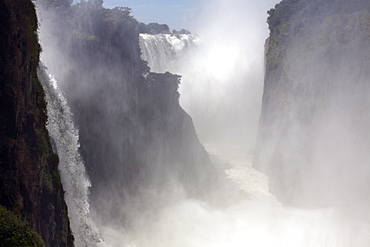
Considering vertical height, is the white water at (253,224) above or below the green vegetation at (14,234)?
below

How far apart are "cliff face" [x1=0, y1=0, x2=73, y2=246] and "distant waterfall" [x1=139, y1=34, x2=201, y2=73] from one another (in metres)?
27.1

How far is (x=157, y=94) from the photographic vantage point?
27.9m

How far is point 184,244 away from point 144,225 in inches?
136

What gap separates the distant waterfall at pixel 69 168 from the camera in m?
14.9

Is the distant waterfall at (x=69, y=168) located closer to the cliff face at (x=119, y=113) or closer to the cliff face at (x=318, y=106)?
the cliff face at (x=119, y=113)

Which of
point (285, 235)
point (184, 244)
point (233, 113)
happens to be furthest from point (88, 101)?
point (233, 113)

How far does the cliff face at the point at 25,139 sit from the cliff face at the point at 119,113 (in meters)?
11.3

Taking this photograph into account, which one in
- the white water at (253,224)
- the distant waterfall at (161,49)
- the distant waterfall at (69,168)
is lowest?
the white water at (253,224)

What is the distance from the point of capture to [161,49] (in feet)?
137

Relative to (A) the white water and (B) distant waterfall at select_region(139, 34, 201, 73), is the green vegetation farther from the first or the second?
(B) distant waterfall at select_region(139, 34, 201, 73)

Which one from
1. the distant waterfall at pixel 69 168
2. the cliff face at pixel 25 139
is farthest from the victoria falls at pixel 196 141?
the cliff face at pixel 25 139

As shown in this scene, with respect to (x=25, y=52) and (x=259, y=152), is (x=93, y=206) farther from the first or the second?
(x=259, y=152)

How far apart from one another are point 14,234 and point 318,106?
26971 millimetres

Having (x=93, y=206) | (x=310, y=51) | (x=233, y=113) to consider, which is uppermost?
(x=310, y=51)
